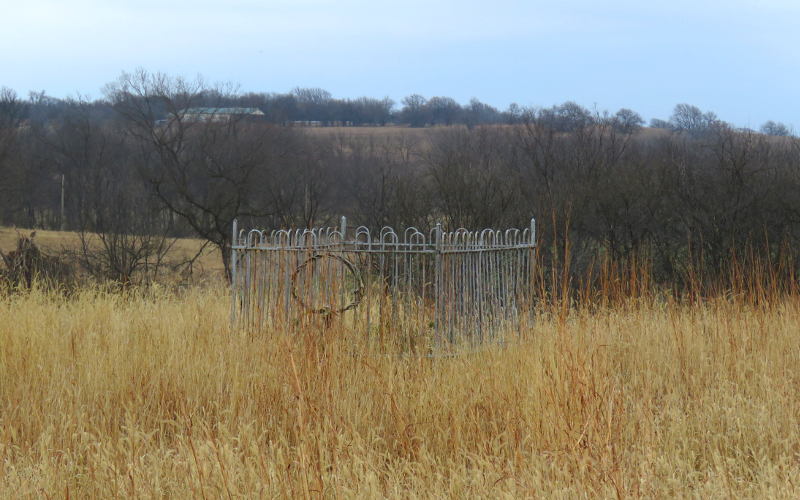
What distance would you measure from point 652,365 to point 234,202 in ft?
71.8

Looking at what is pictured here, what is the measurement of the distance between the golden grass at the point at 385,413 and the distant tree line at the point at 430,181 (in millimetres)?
1229

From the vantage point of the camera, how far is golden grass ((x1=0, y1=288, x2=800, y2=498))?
3805 millimetres

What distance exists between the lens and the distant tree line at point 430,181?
617 inches

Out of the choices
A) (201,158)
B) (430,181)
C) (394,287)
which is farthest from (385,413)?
(201,158)

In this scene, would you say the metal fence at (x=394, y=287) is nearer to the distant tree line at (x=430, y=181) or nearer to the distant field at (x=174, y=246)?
the distant tree line at (x=430, y=181)

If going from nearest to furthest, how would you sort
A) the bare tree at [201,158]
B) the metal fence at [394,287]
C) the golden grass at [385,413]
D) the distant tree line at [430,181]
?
the golden grass at [385,413]
the metal fence at [394,287]
the distant tree line at [430,181]
the bare tree at [201,158]

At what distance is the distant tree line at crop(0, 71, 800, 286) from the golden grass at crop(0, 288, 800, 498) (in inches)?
48.4

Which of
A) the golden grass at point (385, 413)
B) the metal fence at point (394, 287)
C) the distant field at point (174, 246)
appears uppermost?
the metal fence at point (394, 287)

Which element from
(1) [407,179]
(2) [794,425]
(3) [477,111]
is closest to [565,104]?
(3) [477,111]

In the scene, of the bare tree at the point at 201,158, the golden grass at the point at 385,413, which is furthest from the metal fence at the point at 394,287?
the bare tree at the point at 201,158

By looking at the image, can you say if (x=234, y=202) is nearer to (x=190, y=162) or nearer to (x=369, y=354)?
(x=190, y=162)

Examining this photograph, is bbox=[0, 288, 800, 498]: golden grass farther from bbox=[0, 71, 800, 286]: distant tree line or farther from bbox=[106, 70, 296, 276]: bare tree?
bbox=[106, 70, 296, 276]: bare tree

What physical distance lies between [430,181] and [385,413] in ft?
46.5

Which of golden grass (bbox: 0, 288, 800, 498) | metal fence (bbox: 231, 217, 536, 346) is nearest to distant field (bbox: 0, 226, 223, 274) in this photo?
metal fence (bbox: 231, 217, 536, 346)
